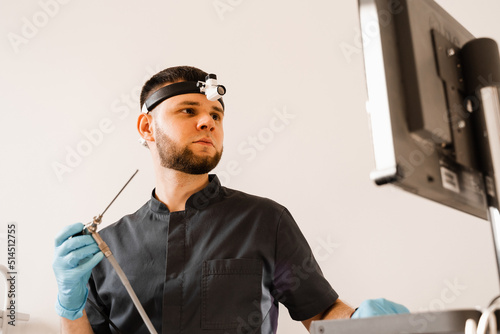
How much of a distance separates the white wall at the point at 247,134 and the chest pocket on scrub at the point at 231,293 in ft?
0.99

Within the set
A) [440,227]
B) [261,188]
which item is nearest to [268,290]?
[261,188]

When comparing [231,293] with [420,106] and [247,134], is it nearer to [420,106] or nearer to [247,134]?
[247,134]

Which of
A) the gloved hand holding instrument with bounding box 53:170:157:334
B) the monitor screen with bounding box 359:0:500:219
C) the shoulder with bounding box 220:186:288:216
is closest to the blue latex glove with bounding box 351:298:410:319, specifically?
the monitor screen with bounding box 359:0:500:219

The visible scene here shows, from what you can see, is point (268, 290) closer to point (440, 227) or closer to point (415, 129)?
point (440, 227)

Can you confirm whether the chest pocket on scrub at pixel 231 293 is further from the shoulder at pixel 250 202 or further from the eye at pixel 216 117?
the eye at pixel 216 117

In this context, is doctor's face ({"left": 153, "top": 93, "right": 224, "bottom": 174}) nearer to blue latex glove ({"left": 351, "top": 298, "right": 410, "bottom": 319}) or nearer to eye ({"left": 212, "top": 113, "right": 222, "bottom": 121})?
eye ({"left": 212, "top": 113, "right": 222, "bottom": 121})

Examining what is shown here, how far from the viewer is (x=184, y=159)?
1480 mm

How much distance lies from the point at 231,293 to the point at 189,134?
0.49m

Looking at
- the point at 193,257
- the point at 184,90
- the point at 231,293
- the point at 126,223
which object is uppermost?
the point at 184,90

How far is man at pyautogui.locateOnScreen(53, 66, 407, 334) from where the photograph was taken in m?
1.31

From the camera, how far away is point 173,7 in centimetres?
203

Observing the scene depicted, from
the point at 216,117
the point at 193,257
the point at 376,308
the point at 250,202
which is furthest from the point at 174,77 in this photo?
the point at 376,308

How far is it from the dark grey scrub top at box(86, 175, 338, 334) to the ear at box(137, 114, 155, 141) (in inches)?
9.5

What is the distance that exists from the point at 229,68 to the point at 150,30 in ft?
1.36
